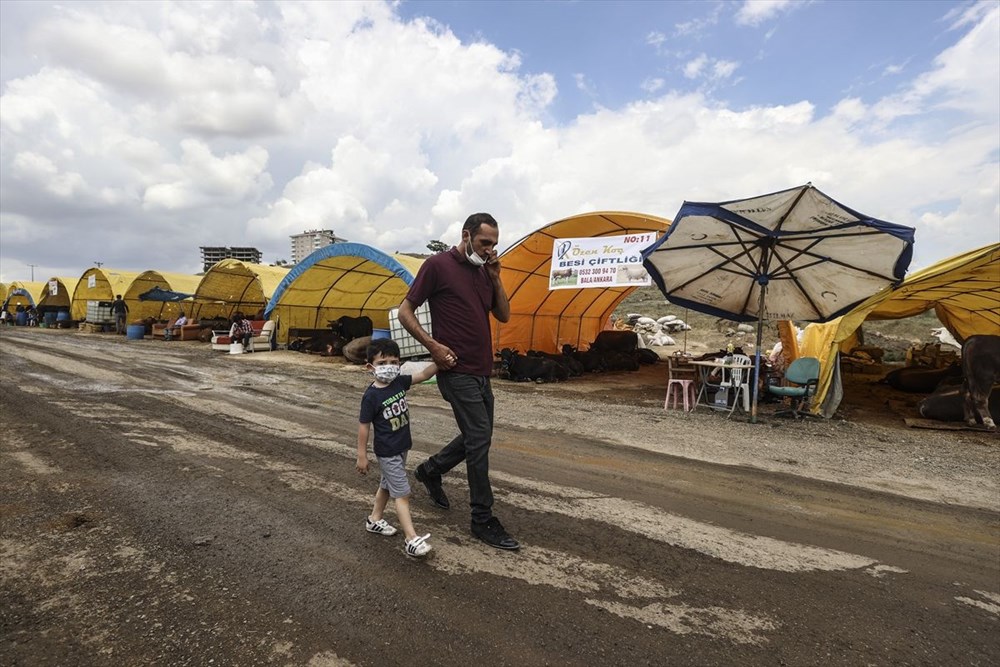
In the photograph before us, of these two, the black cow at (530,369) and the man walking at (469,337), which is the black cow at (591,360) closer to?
the black cow at (530,369)

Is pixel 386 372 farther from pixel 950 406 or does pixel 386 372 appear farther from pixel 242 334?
pixel 242 334

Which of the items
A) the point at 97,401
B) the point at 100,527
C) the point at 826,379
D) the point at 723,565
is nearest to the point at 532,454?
the point at 723,565

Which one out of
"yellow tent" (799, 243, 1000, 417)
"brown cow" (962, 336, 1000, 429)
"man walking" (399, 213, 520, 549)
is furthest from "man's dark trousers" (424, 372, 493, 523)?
"brown cow" (962, 336, 1000, 429)

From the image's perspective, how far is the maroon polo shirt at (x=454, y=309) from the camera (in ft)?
10.8

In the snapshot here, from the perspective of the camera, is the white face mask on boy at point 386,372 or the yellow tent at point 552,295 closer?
the white face mask on boy at point 386,372

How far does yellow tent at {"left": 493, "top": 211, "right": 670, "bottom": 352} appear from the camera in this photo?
12211mm

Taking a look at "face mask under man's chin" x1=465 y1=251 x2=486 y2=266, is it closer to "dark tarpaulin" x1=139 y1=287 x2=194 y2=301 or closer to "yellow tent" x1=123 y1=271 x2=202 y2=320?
"dark tarpaulin" x1=139 y1=287 x2=194 y2=301

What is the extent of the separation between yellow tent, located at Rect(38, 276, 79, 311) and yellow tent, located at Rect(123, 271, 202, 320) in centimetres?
1245

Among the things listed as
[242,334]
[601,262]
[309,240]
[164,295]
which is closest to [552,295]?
[601,262]

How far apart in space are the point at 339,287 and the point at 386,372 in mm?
17960

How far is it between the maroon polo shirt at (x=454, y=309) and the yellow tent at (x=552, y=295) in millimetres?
8365

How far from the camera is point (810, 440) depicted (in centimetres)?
722

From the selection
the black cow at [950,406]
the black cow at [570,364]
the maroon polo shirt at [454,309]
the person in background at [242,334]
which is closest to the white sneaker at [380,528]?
the maroon polo shirt at [454,309]

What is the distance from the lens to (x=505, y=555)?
320 cm
